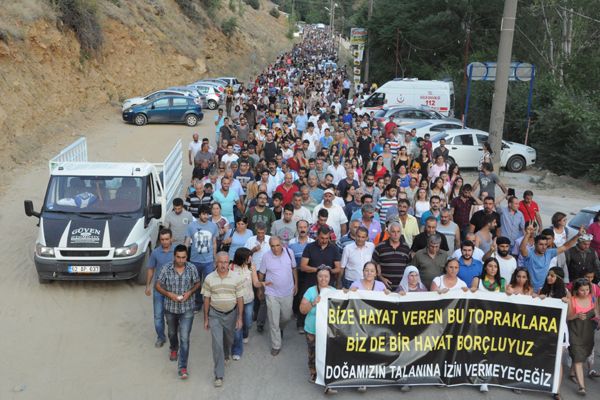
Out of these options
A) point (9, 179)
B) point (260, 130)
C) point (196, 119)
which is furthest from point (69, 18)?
point (260, 130)

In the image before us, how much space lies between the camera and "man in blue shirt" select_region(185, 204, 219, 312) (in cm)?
908

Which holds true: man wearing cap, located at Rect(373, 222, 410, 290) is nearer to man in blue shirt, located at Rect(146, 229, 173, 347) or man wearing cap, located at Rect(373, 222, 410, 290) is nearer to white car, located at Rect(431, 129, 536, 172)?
man in blue shirt, located at Rect(146, 229, 173, 347)

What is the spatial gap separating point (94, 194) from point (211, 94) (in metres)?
26.6

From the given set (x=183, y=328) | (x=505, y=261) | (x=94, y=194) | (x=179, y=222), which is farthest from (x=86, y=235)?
(x=505, y=261)

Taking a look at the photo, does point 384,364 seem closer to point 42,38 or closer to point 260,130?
point 260,130

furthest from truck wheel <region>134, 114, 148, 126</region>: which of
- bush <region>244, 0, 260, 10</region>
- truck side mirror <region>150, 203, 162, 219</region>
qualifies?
bush <region>244, 0, 260, 10</region>

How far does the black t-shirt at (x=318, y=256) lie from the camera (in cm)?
830

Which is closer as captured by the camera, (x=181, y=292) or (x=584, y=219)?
(x=181, y=292)

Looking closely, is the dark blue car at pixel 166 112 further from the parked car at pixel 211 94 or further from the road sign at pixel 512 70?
the road sign at pixel 512 70

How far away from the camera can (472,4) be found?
135 ft

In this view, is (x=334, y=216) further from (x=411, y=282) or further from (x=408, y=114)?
(x=408, y=114)

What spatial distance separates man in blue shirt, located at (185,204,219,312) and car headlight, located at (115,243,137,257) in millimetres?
1332

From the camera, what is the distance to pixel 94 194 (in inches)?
431

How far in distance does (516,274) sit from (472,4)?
37.4 meters
